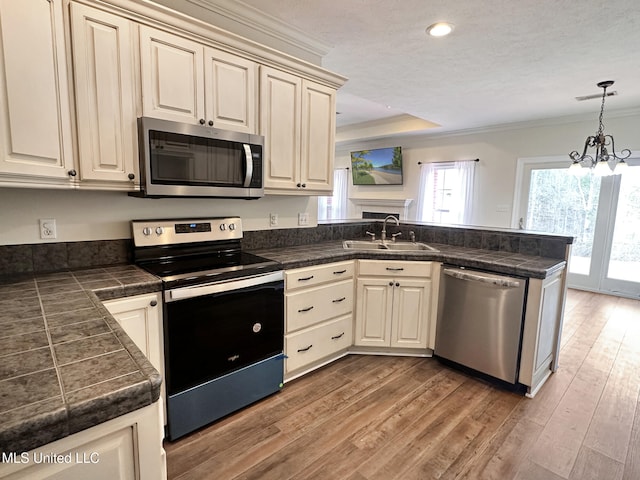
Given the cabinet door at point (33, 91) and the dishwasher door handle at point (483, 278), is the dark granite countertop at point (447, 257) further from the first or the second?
the cabinet door at point (33, 91)

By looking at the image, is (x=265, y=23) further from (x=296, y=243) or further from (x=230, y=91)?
(x=296, y=243)

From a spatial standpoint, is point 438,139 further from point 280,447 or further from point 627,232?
point 280,447

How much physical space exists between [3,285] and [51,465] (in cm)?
127

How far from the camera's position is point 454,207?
20.1ft

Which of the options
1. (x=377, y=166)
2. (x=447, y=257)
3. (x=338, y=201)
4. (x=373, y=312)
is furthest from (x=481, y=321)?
(x=338, y=201)

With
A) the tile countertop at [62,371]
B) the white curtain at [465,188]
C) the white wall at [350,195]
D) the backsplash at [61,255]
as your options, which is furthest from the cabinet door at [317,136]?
the white curtain at [465,188]

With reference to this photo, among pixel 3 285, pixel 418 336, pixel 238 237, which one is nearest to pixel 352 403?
pixel 418 336

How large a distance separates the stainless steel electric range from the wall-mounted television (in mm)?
5128

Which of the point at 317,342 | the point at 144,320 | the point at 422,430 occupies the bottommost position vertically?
the point at 422,430

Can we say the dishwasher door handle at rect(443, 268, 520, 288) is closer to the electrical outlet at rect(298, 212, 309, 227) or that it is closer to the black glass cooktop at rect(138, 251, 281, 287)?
the electrical outlet at rect(298, 212, 309, 227)

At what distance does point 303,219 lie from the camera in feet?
9.76

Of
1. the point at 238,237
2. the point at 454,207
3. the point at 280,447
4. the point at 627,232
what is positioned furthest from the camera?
the point at 454,207

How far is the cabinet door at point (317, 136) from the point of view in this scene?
8.47 feet

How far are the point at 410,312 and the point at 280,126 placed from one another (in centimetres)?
181
